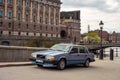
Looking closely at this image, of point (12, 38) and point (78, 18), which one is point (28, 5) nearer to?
point (12, 38)

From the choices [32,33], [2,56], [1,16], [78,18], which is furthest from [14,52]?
[78,18]

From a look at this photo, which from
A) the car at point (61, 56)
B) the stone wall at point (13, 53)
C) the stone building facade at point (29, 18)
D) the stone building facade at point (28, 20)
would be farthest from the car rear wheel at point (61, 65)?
the stone building facade at point (29, 18)

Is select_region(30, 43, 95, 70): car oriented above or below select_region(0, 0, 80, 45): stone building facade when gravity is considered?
below

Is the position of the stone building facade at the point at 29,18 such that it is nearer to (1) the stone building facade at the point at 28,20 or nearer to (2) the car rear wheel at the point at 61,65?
(1) the stone building facade at the point at 28,20

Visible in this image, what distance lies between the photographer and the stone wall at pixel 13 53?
59.6 ft

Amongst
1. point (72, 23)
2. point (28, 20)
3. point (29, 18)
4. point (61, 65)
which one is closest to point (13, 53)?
point (61, 65)

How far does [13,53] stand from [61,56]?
424cm

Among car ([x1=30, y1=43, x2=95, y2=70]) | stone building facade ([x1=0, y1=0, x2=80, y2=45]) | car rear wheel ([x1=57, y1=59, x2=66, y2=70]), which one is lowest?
car rear wheel ([x1=57, y1=59, x2=66, y2=70])

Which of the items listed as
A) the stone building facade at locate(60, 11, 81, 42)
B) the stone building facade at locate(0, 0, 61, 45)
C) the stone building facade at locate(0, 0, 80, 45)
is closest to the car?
the stone building facade at locate(0, 0, 80, 45)

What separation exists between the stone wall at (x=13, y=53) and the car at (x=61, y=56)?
2.43m

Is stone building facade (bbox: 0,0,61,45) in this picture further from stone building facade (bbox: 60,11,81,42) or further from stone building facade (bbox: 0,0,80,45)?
stone building facade (bbox: 60,11,81,42)

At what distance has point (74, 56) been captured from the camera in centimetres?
1744

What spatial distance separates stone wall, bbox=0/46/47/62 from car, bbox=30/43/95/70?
243cm

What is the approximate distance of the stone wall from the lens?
18172 millimetres
